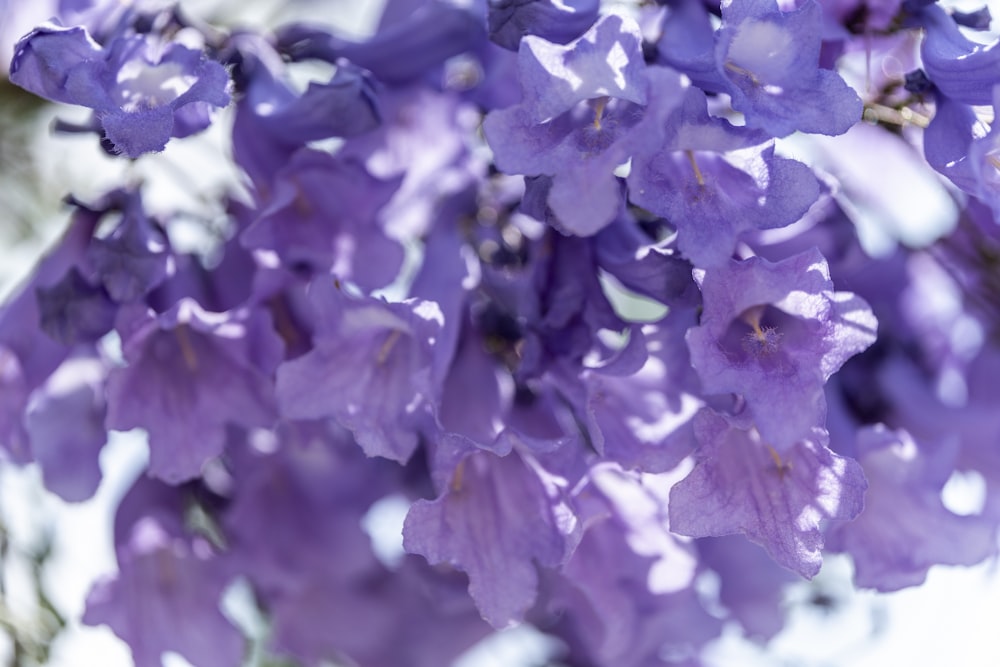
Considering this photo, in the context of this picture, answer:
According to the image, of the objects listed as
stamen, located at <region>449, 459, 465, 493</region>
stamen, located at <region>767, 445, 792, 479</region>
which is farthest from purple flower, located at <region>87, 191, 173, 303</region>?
stamen, located at <region>767, 445, 792, 479</region>

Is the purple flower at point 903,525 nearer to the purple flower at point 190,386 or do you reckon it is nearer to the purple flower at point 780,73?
the purple flower at point 780,73

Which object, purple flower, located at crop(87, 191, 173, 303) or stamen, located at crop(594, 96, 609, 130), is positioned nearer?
stamen, located at crop(594, 96, 609, 130)

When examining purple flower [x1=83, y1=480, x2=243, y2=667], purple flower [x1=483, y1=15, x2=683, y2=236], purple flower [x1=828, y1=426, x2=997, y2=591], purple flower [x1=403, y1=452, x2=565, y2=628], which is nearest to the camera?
purple flower [x1=483, y1=15, x2=683, y2=236]

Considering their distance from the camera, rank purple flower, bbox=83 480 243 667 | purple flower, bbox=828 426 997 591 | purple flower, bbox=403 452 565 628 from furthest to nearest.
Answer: purple flower, bbox=83 480 243 667, purple flower, bbox=828 426 997 591, purple flower, bbox=403 452 565 628

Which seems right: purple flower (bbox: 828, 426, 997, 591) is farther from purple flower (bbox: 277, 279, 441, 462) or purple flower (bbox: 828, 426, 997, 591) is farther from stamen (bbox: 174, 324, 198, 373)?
stamen (bbox: 174, 324, 198, 373)

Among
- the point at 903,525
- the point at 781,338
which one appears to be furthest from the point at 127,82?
the point at 903,525

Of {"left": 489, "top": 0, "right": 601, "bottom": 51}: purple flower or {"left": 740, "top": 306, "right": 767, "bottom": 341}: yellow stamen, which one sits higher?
{"left": 489, "top": 0, "right": 601, "bottom": 51}: purple flower

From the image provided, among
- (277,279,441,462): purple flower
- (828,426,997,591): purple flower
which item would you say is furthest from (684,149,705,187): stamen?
(828,426,997,591): purple flower

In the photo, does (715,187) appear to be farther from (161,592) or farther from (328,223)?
(161,592)

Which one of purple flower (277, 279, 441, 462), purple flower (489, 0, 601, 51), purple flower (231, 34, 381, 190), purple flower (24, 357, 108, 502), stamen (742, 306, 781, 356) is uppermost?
purple flower (489, 0, 601, 51)
